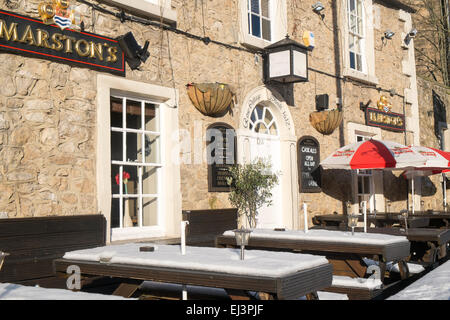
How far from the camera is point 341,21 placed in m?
10.5

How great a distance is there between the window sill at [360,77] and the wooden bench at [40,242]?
680cm

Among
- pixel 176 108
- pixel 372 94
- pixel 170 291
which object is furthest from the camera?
pixel 372 94

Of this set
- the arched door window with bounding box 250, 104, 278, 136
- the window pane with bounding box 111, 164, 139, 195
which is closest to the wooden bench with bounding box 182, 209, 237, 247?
the window pane with bounding box 111, 164, 139, 195

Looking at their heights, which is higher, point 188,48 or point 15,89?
point 188,48

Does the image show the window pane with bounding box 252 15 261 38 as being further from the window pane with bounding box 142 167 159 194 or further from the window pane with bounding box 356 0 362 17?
the window pane with bounding box 356 0 362 17

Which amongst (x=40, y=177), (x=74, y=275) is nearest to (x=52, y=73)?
(x=40, y=177)

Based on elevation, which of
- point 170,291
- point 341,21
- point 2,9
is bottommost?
point 170,291

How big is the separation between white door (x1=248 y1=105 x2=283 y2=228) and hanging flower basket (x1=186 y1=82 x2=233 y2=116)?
3.78ft

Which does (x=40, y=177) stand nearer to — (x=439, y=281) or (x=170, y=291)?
(x=170, y=291)

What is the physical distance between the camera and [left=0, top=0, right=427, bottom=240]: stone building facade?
5.23 meters

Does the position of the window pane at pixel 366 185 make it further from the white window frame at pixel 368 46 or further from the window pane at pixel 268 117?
the window pane at pixel 268 117

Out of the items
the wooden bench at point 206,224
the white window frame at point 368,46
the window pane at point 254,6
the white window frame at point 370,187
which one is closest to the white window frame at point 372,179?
the white window frame at point 370,187

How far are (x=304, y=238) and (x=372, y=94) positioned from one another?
727 cm

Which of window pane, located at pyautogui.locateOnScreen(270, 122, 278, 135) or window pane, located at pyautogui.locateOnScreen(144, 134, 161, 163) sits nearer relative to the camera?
window pane, located at pyautogui.locateOnScreen(144, 134, 161, 163)
